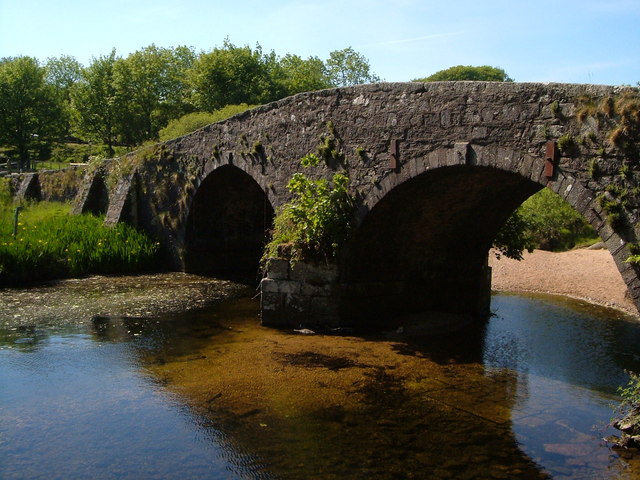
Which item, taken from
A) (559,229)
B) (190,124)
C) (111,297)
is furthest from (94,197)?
(559,229)

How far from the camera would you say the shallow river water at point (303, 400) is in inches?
234

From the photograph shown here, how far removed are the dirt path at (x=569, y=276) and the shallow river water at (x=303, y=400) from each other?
2.78 m

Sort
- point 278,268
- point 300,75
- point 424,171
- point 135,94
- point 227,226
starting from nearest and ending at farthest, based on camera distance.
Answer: point 424,171 → point 278,268 → point 227,226 → point 135,94 → point 300,75

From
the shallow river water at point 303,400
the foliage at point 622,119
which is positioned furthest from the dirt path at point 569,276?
the foliage at point 622,119

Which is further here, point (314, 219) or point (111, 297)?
point (111, 297)

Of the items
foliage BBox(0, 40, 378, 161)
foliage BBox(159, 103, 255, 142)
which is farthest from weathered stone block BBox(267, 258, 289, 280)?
foliage BBox(0, 40, 378, 161)

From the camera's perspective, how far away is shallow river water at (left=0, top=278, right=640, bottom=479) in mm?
5949

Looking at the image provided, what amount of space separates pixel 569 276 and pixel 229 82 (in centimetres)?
2222

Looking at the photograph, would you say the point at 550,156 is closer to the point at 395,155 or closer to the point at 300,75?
the point at 395,155

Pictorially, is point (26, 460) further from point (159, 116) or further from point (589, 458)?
point (159, 116)

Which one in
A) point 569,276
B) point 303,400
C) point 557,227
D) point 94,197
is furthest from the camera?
point 94,197

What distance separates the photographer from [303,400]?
7.55 m

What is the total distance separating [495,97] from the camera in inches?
333

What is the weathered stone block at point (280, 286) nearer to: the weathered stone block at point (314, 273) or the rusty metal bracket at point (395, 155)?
the weathered stone block at point (314, 273)
